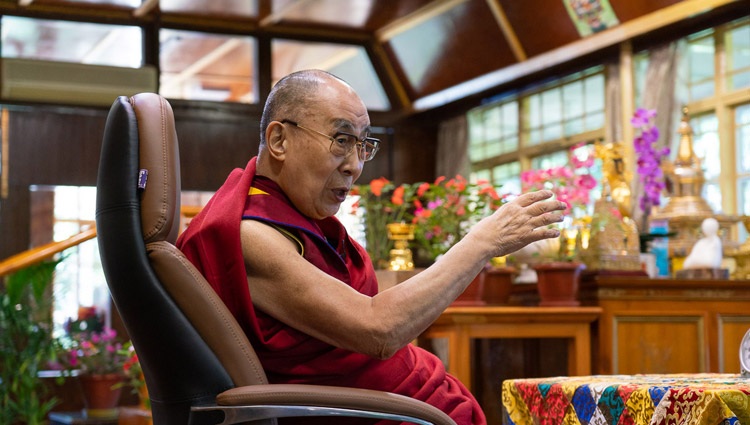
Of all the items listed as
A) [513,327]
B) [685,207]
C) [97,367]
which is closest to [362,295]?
[513,327]

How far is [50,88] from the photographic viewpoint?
8406 mm

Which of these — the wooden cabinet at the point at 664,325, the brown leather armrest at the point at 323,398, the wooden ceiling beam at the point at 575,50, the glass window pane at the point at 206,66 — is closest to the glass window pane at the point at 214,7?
the glass window pane at the point at 206,66

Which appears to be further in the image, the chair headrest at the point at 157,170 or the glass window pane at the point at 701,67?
the glass window pane at the point at 701,67

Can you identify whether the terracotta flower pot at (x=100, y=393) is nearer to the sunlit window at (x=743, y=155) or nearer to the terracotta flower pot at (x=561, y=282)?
the terracotta flower pot at (x=561, y=282)

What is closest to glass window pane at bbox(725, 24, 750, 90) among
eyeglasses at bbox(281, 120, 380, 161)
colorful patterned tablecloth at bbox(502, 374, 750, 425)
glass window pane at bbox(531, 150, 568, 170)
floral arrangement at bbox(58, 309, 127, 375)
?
glass window pane at bbox(531, 150, 568, 170)

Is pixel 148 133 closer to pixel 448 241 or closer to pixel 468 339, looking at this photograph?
pixel 468 339

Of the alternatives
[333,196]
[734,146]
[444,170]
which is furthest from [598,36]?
[333,196]

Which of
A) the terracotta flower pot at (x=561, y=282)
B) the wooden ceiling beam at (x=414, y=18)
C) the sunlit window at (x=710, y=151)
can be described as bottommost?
the terracotta flower pot at (x=561, y=282)

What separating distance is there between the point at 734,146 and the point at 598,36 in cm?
129

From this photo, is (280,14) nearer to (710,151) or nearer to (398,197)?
(710,151)

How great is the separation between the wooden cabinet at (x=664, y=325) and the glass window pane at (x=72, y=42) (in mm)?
6068

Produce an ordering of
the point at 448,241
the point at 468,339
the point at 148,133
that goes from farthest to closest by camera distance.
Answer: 1. the point at 448,241
2. the point at 468,339
3. the point at 148,133

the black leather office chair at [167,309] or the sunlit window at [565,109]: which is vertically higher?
the sunlit window at [565,109]

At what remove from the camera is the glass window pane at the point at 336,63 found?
9.26m
